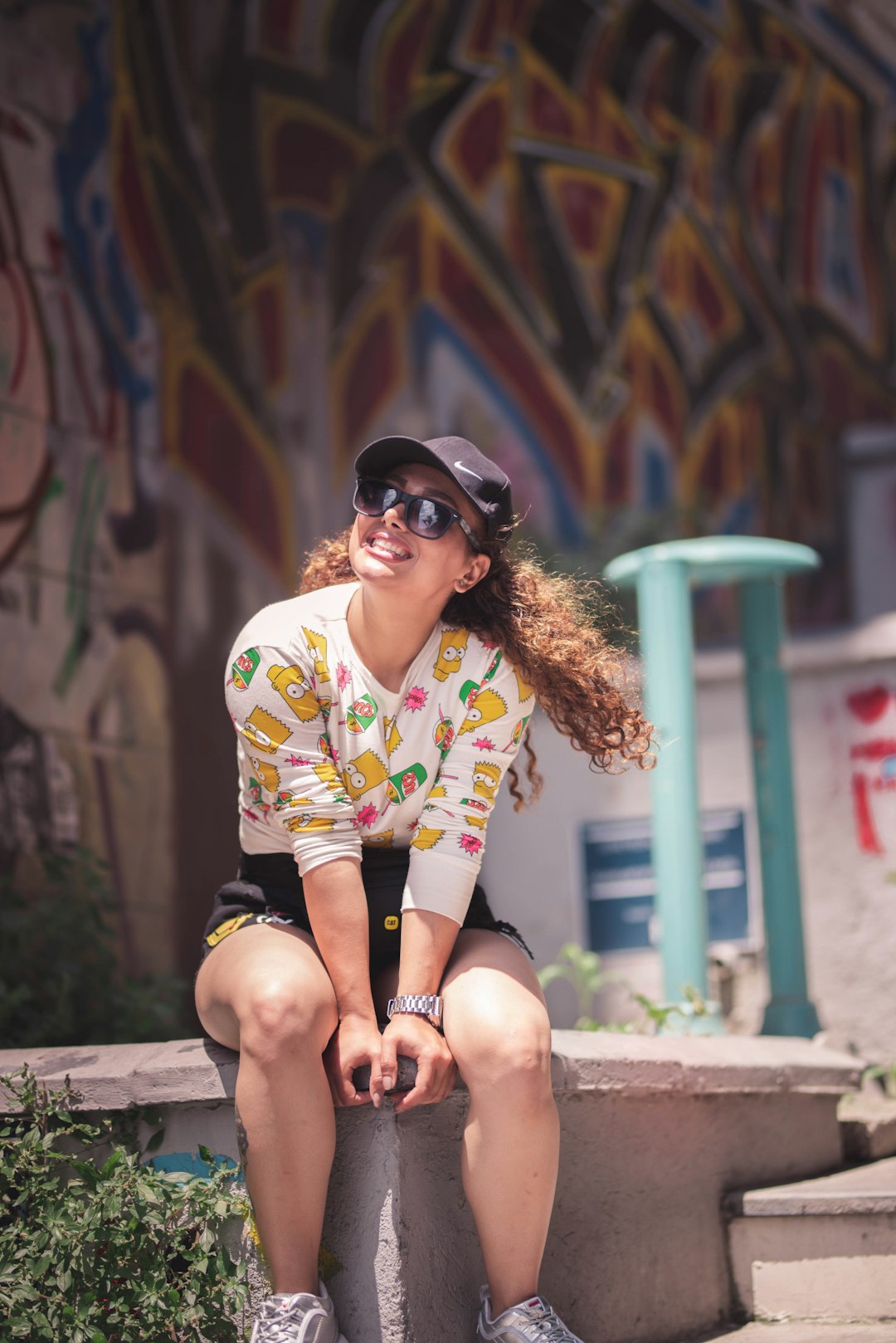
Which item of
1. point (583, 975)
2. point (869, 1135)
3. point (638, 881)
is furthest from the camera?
point (638, 881)

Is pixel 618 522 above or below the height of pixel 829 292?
below

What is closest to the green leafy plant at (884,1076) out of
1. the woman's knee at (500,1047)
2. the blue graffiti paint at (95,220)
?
the woman's knee at (500,1047)

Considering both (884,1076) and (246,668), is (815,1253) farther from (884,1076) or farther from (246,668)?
(246,668)

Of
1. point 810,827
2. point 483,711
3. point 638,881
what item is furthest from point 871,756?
point 483,711

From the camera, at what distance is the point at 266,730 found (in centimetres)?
263

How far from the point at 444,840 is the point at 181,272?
199 inches

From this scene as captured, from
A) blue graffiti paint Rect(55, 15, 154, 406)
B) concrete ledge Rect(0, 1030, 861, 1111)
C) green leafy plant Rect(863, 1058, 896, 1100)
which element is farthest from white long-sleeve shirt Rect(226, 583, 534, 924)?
blue graffiti paint Rect(55, 15, 154, 406)

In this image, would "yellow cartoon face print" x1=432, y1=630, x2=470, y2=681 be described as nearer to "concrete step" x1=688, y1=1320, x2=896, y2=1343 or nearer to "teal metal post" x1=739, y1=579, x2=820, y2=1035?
"concrete step" x1=688, y1=1320, x2=896, y2=1343

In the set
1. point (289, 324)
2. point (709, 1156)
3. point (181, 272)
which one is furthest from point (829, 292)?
point (709, 1156)

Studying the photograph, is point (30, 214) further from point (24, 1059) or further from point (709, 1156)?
point (709, 1156)

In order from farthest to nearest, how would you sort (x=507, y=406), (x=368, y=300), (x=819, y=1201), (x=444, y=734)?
(x=507, y=406) < (x=368, y=300) < (x=819, y=1201) < (x=444, y=734)

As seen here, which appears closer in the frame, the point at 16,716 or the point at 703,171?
the point at 16,716

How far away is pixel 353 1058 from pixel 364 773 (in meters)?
0.52

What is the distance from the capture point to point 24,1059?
112 inches
